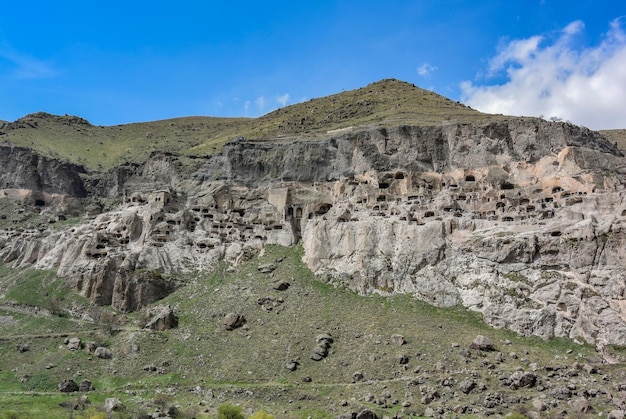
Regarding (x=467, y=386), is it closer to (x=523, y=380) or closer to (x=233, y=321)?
(x=523, y=380)

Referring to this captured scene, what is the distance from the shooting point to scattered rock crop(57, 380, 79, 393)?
147 ft

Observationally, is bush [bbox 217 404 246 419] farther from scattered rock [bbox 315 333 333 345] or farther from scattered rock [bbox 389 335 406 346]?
scattered rock [bbox 389 335 406 346]

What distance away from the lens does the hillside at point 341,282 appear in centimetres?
4172

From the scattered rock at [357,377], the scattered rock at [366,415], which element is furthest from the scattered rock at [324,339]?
the scattered rock at [366,415]

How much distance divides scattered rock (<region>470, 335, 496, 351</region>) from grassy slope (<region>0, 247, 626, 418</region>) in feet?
2.86

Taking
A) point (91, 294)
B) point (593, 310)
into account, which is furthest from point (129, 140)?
point (593, 310)

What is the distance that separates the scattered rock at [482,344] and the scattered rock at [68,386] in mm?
34512

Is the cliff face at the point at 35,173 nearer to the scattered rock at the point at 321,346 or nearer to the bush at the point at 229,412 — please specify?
the scattered rock at the point at 321,346

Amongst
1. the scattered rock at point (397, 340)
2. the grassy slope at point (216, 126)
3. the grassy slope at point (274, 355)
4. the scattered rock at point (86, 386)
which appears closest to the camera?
the grassy slope at point (274, 355)

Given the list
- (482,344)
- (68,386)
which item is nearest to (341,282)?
(482,344)

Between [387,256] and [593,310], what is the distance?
2077 cm

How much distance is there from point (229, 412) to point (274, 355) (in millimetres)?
10359

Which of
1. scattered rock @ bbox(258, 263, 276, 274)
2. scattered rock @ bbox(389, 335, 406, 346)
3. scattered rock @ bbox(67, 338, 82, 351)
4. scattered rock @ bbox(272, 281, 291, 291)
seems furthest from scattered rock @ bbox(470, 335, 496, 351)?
scattered rock @ bbox(67, 338, 82, 351)

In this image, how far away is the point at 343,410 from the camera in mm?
39250
